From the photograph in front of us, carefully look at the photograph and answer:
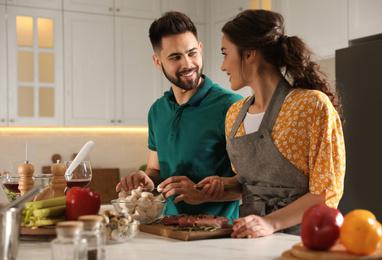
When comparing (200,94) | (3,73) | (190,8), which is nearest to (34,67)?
Result: (3,73)

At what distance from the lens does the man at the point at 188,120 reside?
2.21 meters

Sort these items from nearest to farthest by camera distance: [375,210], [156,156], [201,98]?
[201,98], [156,156], [375,210]

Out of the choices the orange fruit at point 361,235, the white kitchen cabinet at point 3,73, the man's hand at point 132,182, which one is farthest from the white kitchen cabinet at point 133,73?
the orange fruit at point 361,235

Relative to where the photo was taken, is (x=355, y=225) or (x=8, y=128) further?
(x=8, y=128)

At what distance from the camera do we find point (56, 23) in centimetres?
406

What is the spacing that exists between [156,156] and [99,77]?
1850 millimetres

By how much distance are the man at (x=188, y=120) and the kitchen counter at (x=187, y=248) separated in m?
0.67

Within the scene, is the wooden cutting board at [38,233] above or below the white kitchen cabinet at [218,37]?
below

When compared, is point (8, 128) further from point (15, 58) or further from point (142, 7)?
point (142, 7)

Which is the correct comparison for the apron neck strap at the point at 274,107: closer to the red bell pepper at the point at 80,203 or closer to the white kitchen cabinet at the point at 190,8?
the red bell pepper at the point at 80,203

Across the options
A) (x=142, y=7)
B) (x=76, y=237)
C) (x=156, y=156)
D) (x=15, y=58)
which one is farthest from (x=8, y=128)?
(x=76, y=237)

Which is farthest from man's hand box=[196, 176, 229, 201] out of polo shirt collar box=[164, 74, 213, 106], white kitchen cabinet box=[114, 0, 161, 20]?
white kitchen cabinet box=[114, 0, 161, 20]

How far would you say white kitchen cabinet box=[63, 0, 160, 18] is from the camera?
4142 mm

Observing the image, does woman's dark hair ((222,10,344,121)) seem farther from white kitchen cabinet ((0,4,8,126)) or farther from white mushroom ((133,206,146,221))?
white kitchen cabinet ((0,4,8,126))
